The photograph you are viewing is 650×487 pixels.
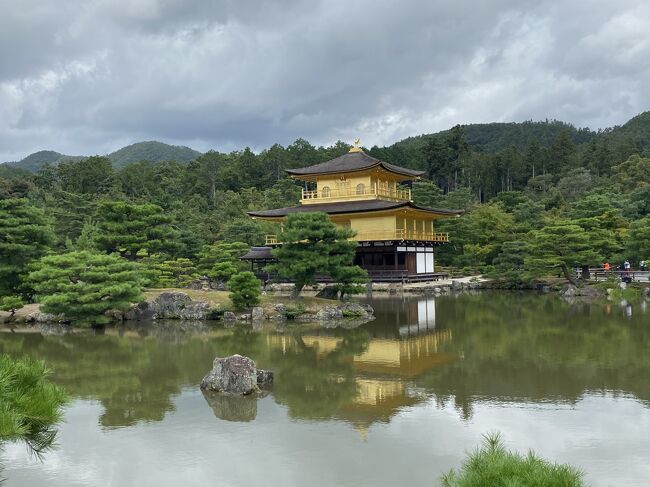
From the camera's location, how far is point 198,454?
7188mm

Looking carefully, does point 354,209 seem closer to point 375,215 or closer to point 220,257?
point 375,215

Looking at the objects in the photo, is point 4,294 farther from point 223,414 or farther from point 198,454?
point 198,454

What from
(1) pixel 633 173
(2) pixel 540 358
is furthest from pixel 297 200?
(2) pixel 540 358

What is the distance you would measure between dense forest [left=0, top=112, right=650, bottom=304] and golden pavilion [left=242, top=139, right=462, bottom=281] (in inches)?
144

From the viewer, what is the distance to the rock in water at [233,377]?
10.1 metres

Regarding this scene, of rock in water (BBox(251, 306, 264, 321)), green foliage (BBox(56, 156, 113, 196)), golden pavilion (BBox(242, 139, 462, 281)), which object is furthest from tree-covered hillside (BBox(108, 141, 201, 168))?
rock in water (BBox(251, 306, 264, 321))

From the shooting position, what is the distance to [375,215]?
3197 cm

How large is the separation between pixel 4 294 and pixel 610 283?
25.0 meters

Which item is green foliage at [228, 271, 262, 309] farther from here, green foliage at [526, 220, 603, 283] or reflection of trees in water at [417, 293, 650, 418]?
green foliage at [526, 220, 603, 283]

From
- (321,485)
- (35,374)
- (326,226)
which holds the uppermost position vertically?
(326,226)

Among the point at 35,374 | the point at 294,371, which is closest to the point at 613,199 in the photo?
the point at 294,371

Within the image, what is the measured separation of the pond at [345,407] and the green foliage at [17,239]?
4403mm

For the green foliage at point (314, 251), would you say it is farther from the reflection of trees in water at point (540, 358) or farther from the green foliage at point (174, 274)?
the green foliage at point (174, 274)

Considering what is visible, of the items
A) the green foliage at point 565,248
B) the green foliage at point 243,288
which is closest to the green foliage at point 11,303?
the green foliage at point 243,288
